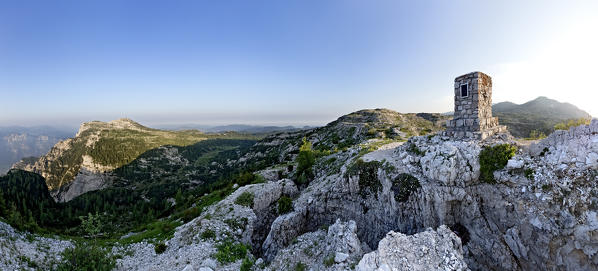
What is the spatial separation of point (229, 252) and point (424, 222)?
54.1ft

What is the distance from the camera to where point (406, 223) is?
16375 millimetres

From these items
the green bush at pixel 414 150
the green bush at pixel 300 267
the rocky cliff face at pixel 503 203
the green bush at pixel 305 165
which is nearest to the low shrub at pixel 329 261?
the green bush at pixel 300 267

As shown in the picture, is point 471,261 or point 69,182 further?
point 69,182

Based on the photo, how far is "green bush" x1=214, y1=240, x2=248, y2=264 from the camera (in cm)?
1815

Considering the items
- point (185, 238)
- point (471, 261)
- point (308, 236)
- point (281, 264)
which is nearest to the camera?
point (471, 261)

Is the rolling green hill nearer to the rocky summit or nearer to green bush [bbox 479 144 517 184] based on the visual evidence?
the rocky summit

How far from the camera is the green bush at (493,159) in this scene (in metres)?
14.9

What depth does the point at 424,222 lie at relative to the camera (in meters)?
15.7

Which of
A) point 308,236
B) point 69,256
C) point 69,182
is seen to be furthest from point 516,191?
point 69,182

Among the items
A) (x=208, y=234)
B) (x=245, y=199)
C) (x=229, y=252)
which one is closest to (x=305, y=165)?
(x=245, y=199)

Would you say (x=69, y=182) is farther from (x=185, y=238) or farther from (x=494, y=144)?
(x=494, y=144)

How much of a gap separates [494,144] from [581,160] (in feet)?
13.8

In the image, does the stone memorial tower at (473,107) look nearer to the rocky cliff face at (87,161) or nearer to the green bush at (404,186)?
the green bush at (404,186)

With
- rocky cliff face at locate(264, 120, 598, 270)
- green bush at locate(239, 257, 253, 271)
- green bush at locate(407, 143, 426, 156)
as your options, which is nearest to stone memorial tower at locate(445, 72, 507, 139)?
rocky cliff face at locate(264, 120, 598, 270)
